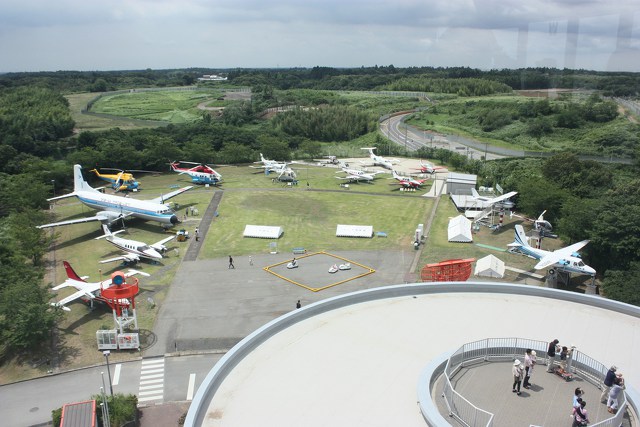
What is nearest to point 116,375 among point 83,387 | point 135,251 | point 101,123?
point 83,387

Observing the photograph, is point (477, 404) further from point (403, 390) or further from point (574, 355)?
point (574, 355)

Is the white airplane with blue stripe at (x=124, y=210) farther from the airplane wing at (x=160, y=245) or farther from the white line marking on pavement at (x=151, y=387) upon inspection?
the white line marking on pavement at (x=151, y=387)

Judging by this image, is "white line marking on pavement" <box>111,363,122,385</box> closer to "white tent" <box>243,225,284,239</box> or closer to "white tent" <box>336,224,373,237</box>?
"white tent" <box>243,225,284,239</box>

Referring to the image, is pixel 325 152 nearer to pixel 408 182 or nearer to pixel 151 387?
pixel 408 182

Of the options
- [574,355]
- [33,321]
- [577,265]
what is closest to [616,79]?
[577,265]

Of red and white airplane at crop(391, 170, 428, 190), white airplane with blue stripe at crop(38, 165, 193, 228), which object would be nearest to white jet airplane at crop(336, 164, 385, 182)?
red and white airplane at crop(391, 170, 428, 190)

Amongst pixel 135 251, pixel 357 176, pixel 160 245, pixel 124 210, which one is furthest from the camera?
pixel 357 176
